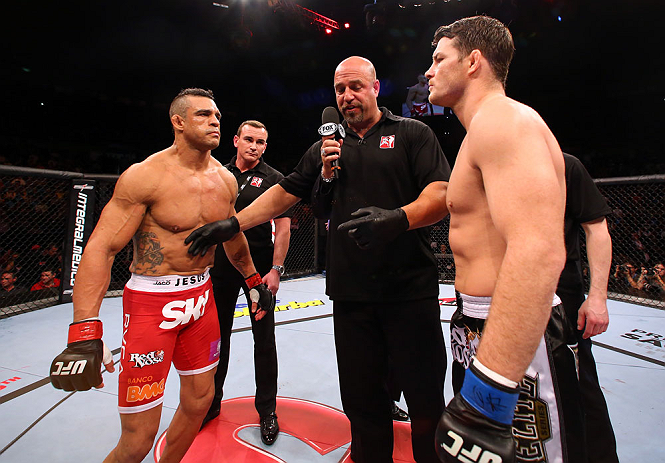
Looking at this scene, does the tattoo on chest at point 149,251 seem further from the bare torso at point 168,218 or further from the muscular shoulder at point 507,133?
the muscular shoulder at point 507,133

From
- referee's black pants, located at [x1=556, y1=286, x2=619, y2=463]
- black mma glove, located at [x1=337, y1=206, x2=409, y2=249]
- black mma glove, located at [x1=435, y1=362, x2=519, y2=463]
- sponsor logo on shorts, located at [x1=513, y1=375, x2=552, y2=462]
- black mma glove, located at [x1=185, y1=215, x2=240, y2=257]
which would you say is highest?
black mma glove, located at [x1=337, y1=206, x2=409, y2=249]

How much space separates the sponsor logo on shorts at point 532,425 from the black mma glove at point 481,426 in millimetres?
258

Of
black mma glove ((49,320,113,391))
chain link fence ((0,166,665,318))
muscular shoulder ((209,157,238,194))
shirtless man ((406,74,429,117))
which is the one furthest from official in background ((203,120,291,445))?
shirtless man ((406,74,429,117))

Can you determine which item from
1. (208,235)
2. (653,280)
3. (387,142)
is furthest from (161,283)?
(653,280)

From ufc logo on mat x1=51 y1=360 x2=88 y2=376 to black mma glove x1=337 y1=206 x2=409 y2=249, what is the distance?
41.1 inches

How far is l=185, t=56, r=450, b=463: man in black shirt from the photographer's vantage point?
1.45 meters

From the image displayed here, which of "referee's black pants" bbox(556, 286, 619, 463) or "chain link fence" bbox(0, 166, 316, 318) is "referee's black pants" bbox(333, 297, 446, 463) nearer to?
"referee's black pants" bbox(556, 286, 619, 463)

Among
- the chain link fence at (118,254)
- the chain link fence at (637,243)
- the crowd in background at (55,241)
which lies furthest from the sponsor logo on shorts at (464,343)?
the chain link fence at (637,243)

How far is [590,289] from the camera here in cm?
161

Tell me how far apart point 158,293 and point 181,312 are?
131mm

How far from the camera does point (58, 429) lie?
1.98 metres

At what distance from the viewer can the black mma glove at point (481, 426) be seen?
0.66 m

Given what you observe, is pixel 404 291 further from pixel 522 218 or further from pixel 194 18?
pixel 194 18

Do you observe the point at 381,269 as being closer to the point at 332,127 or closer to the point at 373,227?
the point at 373,227
